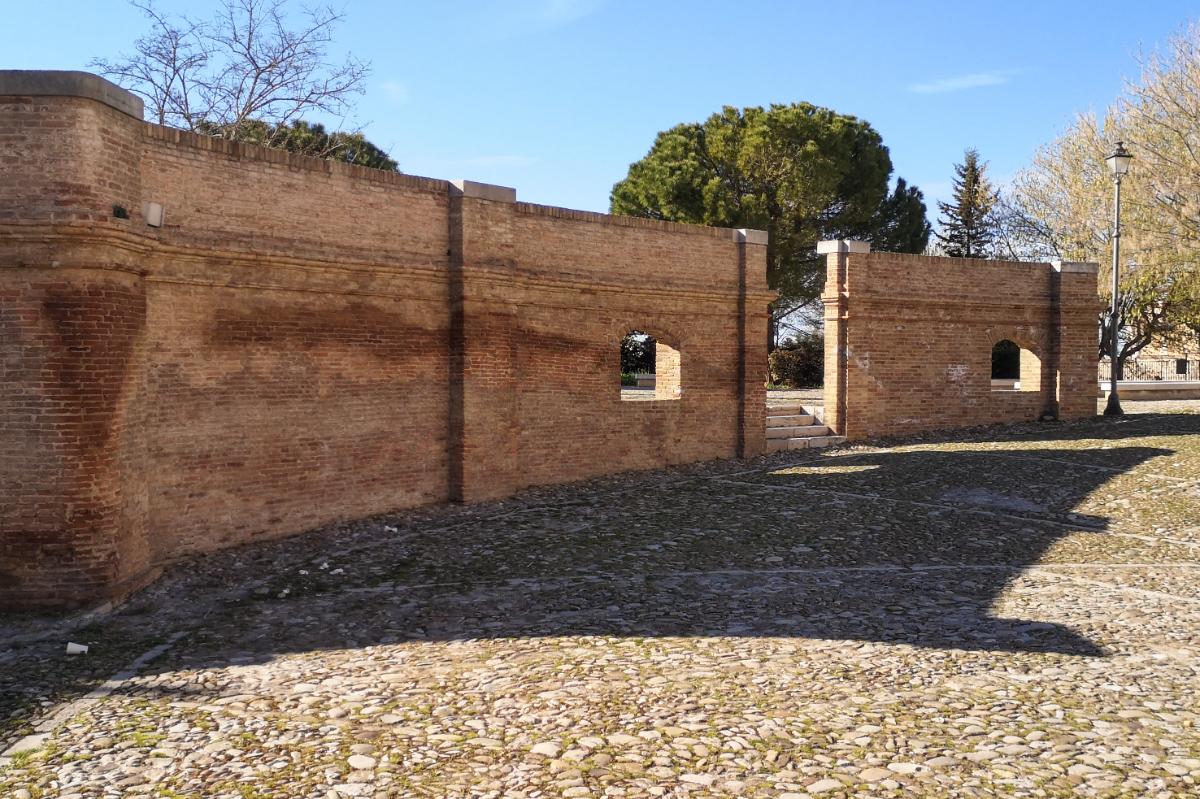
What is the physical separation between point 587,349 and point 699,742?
943 cm

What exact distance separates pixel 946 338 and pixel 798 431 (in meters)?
3.58

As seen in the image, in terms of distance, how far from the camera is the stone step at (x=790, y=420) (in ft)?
59.1

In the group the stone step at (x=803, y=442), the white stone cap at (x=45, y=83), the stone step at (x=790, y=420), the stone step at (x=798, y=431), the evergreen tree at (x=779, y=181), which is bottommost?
the stone step at (x=803, y=442)

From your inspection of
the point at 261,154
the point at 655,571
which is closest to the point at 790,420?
the point at 655,571

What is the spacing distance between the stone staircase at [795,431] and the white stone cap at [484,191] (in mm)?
6863

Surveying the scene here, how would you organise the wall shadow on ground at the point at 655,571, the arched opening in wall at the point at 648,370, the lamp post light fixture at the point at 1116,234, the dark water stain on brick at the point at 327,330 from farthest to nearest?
the lamp post light fixture at the point at 1116,234
the arched opening in wall at the point at 648,370
the dark water stain on brick at the point at 327,330
the wall shadow on ground at the point at 655,571

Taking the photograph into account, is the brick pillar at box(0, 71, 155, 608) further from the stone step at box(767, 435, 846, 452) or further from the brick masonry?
the stone step at box(767, 435, 846, 452)

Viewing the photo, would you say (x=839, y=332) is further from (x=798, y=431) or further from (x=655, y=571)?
(x=655, y=571)

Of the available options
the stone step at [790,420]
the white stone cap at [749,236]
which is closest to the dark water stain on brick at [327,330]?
the white stone cap at [749,236]

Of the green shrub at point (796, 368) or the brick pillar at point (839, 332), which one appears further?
the green shrub at point (796, 368)

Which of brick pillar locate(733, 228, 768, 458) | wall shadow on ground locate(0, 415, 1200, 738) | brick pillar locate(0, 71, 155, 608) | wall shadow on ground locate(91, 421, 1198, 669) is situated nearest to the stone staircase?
brick pillar locate(733, 228, 768, 458)

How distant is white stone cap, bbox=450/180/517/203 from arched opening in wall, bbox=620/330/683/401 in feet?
13.2

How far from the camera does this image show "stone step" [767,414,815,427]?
59.1 feet

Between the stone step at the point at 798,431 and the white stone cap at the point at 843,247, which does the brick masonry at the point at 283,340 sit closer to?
the stone step at the point at 798,431
